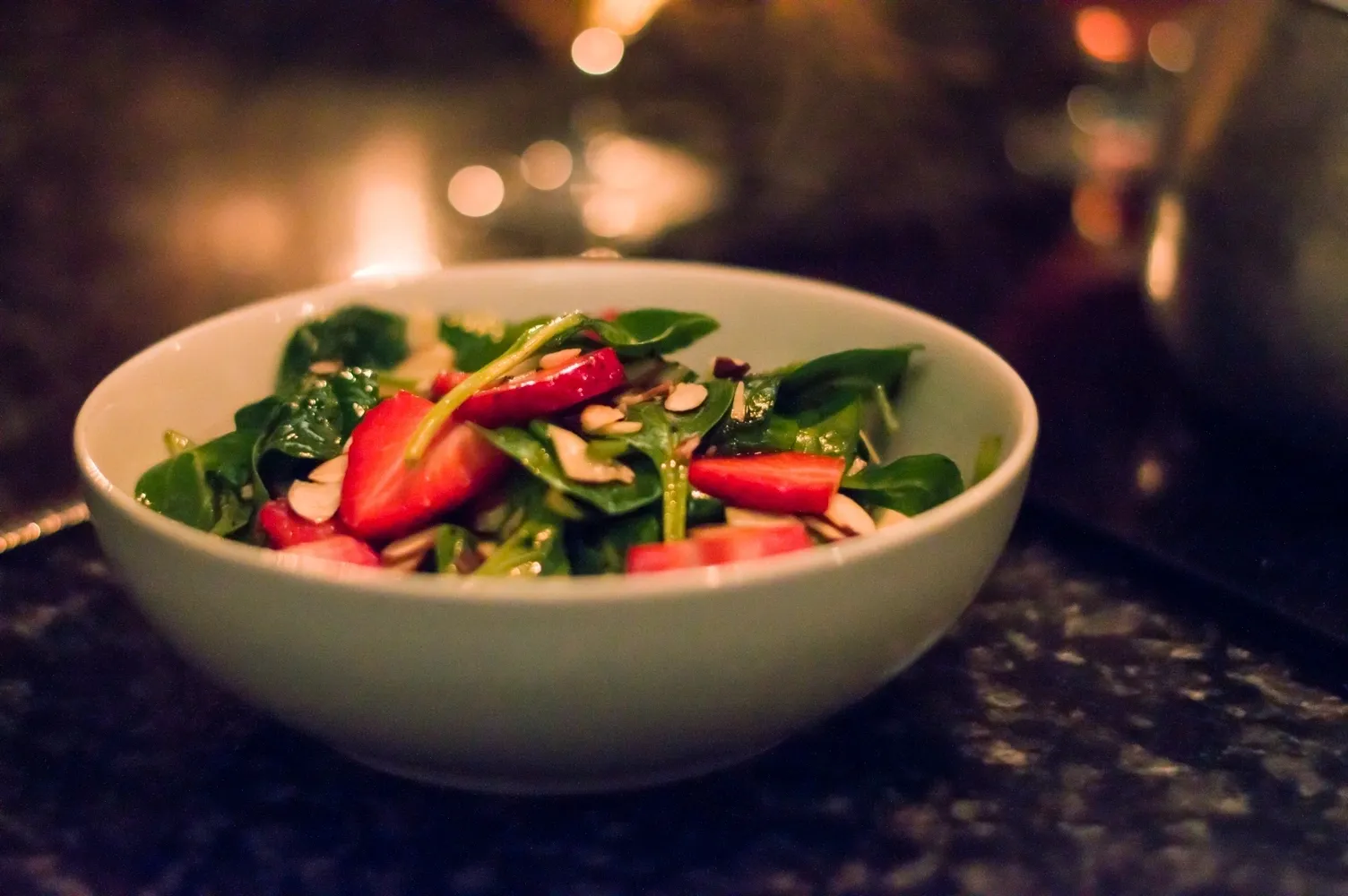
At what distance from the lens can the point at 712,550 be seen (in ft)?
2.12

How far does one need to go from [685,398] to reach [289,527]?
0.29 metres

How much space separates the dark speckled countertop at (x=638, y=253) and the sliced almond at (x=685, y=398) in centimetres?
24

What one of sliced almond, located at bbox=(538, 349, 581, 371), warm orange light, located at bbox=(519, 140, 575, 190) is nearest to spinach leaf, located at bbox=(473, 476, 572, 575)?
sliced almond, located at bbox=(538, 349, 581, 371)

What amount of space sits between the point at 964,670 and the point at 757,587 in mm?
325

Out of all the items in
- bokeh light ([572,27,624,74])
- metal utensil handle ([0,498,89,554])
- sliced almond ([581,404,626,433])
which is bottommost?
metal utensil handle ([0,498,89,554])

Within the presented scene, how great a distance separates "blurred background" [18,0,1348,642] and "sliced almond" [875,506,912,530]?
24cm

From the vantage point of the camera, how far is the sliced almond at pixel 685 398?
0.81 m

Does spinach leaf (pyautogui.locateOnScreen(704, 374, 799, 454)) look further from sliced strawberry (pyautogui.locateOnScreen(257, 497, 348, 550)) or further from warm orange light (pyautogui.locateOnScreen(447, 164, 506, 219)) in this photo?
warm orange light (pyautogui.locateOnScreen(447, 164, 506, 219))

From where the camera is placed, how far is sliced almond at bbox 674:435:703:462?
2.51 feet

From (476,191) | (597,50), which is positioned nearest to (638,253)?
(476,191)

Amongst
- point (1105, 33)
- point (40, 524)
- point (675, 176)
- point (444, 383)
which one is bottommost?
point (40, 524)

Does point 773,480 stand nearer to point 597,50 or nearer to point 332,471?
point 332,471

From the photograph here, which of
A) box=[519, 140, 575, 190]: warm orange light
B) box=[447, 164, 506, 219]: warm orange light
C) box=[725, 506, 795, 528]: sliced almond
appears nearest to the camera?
box=[725, 506, 795, 528]: sliced almond

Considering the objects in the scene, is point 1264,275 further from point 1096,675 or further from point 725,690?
point 725,690
